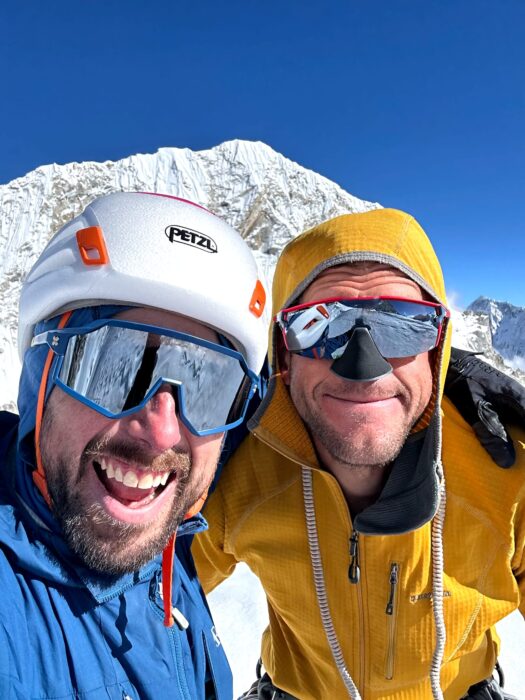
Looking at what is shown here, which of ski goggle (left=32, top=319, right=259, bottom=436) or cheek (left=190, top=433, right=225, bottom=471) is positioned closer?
ski goggle (left=32, top=319, right=259, bottom=436)

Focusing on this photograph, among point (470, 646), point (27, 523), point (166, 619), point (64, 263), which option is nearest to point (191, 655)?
point (166, 619)

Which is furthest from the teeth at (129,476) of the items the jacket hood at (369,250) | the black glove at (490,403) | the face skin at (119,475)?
the black glove at (490,403)

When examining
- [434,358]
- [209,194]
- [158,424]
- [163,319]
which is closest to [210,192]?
[209,194]

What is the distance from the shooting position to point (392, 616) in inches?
73.9

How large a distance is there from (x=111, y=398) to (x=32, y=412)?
11.5 inches

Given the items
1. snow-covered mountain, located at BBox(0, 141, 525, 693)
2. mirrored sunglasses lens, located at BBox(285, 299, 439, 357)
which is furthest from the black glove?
snow-covered mountain, located at BBox(0, 141, 525, 693)

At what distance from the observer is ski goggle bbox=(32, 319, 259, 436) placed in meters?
1.42

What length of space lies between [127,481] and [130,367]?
386 millimetres

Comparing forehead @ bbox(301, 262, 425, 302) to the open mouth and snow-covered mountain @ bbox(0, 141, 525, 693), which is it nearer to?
the open mouth

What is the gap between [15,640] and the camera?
3.42 ft

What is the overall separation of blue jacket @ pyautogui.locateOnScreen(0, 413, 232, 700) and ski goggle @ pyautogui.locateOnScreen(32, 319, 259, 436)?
339 millimetres

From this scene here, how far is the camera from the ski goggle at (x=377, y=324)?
1.92 m

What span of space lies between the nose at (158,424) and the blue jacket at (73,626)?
0.35 meters

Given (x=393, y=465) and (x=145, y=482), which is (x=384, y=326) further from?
(x=145, y=482)
